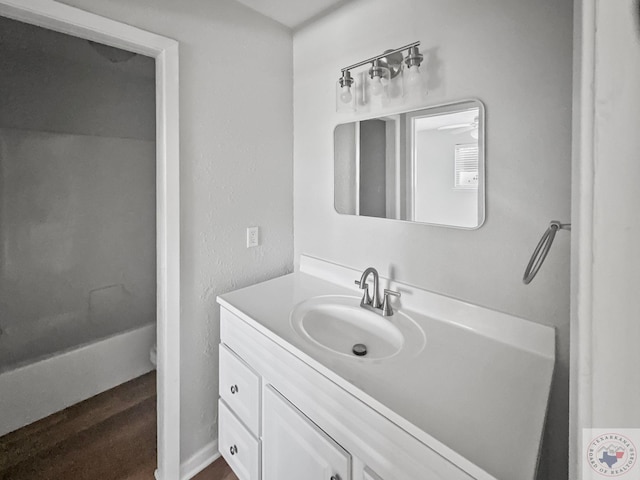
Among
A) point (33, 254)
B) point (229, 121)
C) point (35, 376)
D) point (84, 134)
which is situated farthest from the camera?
point (84, 134)

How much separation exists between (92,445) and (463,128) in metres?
2.28

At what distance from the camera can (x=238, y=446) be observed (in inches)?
47.7

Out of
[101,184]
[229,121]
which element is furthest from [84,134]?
[229,121]

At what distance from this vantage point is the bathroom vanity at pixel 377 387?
0.62m

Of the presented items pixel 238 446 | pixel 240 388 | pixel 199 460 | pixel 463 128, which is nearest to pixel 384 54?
pixel 463 128

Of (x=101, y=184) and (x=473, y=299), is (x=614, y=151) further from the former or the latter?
(x=101, y=184)

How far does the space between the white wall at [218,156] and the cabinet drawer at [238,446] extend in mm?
161

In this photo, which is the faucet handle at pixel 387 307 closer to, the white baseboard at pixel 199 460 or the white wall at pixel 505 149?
the white wall at pixel 505 149

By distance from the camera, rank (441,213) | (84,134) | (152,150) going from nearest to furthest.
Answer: (441,213)
(84,134)
(152,150)

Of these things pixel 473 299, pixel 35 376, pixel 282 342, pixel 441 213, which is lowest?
pixel 35 376

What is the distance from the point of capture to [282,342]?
96 cm

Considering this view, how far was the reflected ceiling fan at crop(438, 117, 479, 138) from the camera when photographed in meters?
1.00

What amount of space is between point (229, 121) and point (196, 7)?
1.53ft

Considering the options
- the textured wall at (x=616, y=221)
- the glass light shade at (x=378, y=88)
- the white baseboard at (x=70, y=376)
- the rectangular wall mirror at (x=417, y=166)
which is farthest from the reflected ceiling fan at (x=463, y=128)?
the white baseboard at (x=70, y=376)
